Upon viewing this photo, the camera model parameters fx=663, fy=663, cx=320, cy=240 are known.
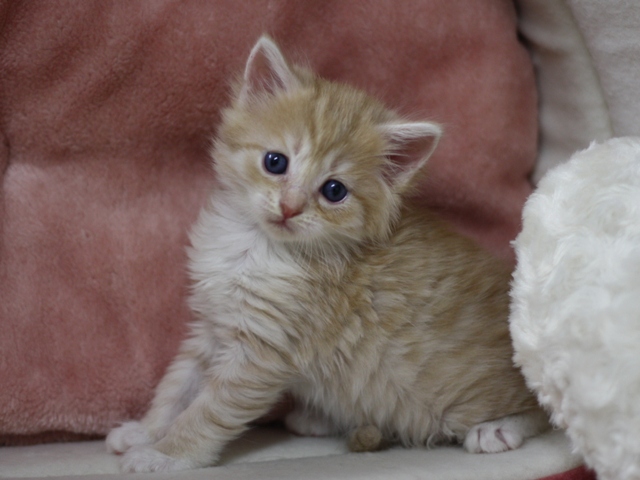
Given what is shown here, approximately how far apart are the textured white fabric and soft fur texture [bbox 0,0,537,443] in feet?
0.51

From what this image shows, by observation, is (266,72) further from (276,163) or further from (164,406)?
(164,406)

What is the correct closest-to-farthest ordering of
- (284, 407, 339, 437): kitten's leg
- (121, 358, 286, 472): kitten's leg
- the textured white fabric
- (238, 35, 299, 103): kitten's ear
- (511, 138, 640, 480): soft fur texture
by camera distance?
(511, 138, 640, 480): soft fur texture, the textured white fabric, (121, 358, 286, 472): kitten's leg, (238, 35, 299, 103): kitten's ear, (284, 407, 339, 437): kitten's leg

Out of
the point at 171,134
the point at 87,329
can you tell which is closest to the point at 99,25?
the point at 171,134

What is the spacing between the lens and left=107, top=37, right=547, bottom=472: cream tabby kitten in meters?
1.46

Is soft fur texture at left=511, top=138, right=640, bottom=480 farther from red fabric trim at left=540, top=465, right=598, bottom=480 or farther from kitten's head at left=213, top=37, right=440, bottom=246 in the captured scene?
kitten's head at left=213, top=37, right=440, bottom=246

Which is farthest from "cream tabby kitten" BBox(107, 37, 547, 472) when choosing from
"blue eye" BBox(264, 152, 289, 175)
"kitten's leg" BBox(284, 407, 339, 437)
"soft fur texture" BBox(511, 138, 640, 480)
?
"soft fur texture" BBox(511, 138, 640, 480)

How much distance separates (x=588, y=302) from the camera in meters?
1.17

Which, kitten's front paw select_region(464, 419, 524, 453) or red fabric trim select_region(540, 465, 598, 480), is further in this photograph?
kitten's front paw select_region(464, 419, 524, 453)

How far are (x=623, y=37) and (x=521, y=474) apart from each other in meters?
1.12

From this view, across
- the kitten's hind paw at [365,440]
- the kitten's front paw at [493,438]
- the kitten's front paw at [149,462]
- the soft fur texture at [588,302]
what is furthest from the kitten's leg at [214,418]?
the soft fur texture at [588,302]

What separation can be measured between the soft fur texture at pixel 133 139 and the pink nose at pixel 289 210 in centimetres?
45

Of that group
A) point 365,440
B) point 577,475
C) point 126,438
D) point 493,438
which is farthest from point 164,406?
point 577,475

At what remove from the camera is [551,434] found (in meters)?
1.57

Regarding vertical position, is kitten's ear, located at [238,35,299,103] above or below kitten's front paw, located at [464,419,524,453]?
above
